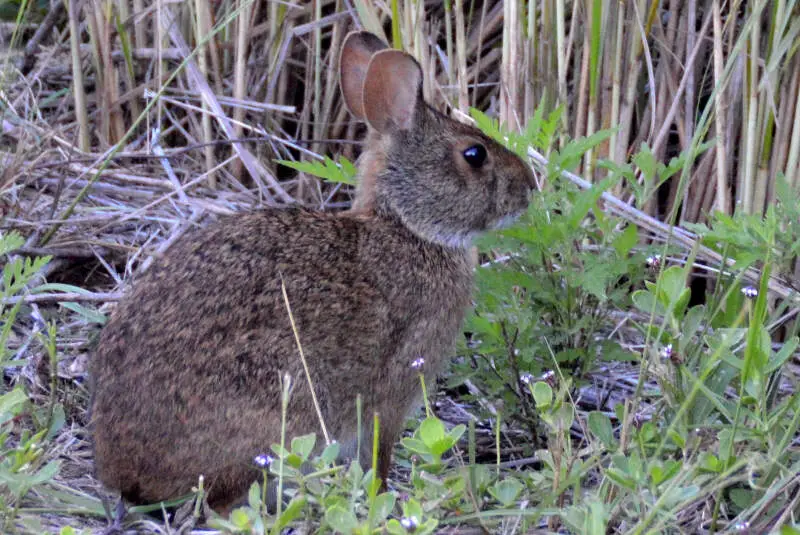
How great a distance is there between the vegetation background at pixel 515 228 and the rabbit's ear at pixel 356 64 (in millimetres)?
244

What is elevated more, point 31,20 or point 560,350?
point 31,20

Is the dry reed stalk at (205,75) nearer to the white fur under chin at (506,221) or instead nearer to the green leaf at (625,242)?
the white fur under chin at (506,221)

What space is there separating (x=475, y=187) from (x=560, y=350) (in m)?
0.58

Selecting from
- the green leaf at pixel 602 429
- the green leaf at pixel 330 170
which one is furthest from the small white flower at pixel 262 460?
the green leaf at pixel 330 170

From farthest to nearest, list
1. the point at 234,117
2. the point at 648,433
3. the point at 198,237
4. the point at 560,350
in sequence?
1. the point at 234,117
2. the point at 560,350
3. the point at 198,237
4. the point at 648,433

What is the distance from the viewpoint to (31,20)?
6043 millimetres

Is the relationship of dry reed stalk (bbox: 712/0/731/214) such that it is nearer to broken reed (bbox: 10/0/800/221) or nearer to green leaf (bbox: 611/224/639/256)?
broken reed (bbox: 10/0/800/221)

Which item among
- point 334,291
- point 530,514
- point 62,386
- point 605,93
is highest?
point 605,93

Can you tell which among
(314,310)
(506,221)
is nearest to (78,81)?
(506,221)

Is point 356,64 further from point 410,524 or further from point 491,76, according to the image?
point 410,524

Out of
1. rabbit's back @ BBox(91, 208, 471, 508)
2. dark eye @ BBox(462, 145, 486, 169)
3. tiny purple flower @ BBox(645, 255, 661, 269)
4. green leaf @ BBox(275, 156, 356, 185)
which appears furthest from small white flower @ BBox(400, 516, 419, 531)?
dark eye @ BBox(462, 145, 486, 169)

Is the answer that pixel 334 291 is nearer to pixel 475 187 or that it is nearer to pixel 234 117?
pixel 475 187

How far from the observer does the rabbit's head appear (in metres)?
3.84

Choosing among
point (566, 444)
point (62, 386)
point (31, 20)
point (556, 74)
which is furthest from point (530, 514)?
point (31, 20)
